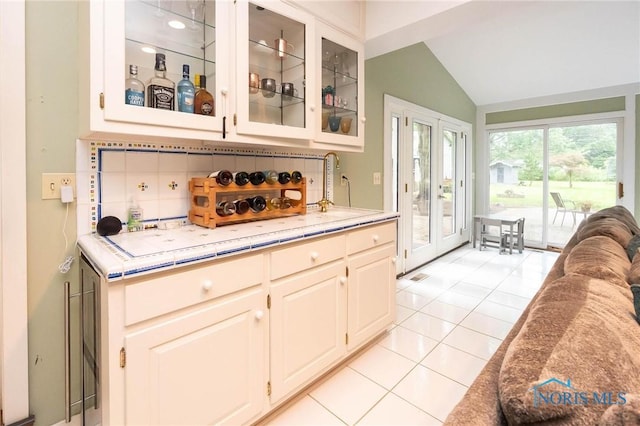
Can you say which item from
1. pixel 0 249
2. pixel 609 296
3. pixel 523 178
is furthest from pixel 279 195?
pixel 523 178

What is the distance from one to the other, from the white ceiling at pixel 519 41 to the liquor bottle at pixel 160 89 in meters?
1.53

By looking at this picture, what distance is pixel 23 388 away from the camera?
4.46ft

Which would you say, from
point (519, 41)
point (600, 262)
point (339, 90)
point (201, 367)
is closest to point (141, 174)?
point (201, 367)

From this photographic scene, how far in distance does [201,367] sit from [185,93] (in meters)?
1.20

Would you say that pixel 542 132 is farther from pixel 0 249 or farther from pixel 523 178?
pixel 0 249

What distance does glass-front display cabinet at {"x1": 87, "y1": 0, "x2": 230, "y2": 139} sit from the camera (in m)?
1.22

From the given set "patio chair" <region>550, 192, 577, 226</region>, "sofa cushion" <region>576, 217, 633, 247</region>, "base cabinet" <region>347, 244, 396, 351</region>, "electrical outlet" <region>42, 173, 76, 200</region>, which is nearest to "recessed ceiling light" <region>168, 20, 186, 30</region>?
"electrical outlet" <region>42, 173, 76, 200</region>

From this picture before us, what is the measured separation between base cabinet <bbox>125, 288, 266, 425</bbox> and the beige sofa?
92cm

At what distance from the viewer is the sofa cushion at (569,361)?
1.70 ft

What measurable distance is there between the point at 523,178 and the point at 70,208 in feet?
19.0

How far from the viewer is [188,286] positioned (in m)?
1.16

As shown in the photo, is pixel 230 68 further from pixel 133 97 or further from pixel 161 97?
pixel 133 97

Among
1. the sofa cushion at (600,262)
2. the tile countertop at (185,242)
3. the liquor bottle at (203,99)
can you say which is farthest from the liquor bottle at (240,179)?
the sofa cushion at (600,262)
